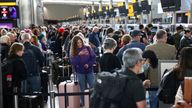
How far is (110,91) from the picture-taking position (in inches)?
167

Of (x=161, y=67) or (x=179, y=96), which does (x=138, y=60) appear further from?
(x=161, y=67)

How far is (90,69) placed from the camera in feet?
28.7

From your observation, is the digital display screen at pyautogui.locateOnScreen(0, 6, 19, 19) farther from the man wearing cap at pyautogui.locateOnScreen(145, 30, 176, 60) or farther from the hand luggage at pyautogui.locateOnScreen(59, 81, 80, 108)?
the man wearing cap at pyautogui.locateOnScreen(145, 30, 176, 60)

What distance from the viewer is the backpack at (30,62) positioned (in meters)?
8.38

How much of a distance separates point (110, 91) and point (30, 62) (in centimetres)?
446

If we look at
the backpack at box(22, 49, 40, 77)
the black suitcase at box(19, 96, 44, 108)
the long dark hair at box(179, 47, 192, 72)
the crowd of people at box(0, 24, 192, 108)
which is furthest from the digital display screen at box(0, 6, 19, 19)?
the long dark hair at box(179, 47, 192, 72)

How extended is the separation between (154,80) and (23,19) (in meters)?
24.3

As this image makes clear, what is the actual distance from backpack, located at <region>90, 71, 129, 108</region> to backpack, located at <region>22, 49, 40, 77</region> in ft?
13.9

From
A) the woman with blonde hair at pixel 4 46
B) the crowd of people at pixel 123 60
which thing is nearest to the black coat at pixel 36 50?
the crowd of people at pixel 123 60

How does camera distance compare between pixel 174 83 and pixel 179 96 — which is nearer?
pixel 179 96

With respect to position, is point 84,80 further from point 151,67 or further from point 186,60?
point 186,60

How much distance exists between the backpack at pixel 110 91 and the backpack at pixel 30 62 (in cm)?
423

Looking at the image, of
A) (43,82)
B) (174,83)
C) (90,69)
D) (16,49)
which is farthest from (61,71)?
(174,83)

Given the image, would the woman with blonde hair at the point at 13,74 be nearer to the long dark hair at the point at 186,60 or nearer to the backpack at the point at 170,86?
the backpack at the point at 170,86
